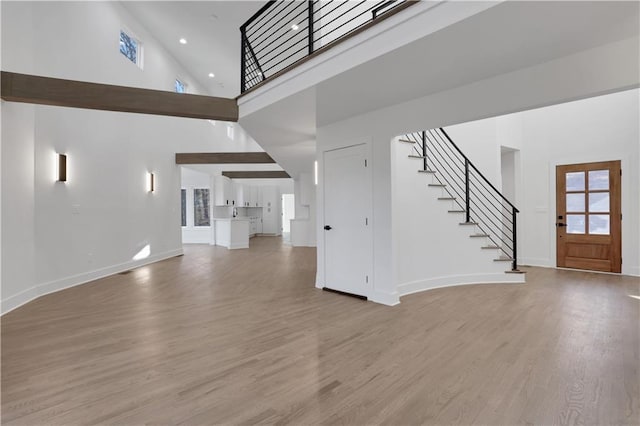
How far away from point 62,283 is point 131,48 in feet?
16.8

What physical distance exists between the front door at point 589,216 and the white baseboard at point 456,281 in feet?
6.71

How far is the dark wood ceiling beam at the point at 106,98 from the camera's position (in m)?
3.55

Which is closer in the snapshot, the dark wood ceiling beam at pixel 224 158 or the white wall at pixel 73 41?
the white wall at pixel 73 41

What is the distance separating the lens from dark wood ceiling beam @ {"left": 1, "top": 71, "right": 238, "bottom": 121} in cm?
355

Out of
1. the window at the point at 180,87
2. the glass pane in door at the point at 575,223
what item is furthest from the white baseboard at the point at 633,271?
the window at the point at 180,87

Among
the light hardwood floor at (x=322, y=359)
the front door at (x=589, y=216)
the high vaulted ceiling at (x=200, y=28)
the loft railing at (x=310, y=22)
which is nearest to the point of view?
the light hardwood floor at (x=322, y=359)

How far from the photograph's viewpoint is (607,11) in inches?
77.2

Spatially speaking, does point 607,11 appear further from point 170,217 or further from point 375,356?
point 170,217

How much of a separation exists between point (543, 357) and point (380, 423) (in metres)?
1.63

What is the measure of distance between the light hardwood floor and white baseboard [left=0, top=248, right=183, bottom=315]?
0.17 meters

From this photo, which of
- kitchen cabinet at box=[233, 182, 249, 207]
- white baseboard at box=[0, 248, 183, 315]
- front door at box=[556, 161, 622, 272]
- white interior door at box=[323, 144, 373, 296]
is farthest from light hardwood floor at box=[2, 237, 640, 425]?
kitchen cabinet at box=[233, 182, 249, 207]

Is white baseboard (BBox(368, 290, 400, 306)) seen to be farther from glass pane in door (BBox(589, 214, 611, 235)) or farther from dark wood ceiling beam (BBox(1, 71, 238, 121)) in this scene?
glass pane in door (BBox(589, 214, 611, 235))

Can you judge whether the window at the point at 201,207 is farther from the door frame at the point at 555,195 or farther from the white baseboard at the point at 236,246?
the door frame at the point at 555,195

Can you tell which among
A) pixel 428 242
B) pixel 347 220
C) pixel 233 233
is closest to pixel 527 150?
pixel 428 242
